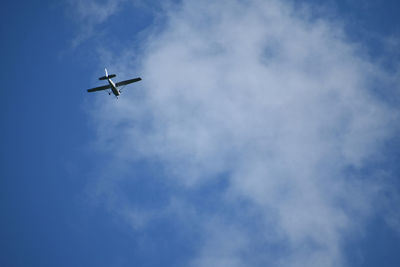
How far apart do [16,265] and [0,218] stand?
30.0 meters

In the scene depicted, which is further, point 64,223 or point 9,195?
point 9,195

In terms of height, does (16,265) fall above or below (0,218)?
below

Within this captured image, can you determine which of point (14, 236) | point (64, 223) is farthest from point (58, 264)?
point (14, 236)

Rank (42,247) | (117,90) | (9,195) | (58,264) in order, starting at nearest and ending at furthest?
(117,90) → (58,264) → (42,247) → (9,195)

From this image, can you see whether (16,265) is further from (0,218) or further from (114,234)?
(114,234)

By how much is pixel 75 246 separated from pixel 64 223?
46.2ft

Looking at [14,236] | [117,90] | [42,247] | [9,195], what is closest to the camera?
[117,90]

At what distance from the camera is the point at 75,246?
5153 inches

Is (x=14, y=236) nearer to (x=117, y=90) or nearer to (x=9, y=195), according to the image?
(x=9, y=195)

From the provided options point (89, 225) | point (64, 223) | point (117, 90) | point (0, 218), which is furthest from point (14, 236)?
point (117, 90)

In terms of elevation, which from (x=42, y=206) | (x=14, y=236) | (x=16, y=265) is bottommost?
(x=16, y=265)

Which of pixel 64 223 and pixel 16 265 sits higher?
pixel 64 223

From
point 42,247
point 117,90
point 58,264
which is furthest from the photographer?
point 42,247

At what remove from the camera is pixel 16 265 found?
140750 millimetres
